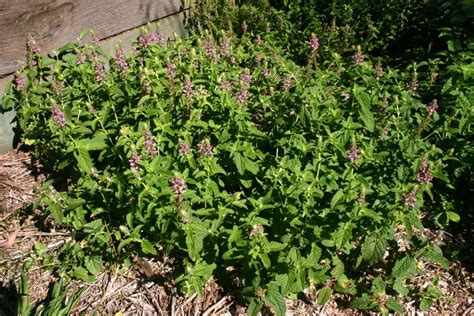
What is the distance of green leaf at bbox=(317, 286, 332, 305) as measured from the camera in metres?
2.97

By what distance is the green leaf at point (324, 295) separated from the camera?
2.97 meters

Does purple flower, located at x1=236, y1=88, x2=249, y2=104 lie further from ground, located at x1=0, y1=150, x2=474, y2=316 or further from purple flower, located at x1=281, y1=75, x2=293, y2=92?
ground, located at x1=0, y1=150, x2=474, y2=316

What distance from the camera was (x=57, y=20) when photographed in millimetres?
4293

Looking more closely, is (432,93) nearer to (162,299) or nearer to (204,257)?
(204,257)

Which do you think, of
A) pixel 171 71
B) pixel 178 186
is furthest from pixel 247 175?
pixel 171 71

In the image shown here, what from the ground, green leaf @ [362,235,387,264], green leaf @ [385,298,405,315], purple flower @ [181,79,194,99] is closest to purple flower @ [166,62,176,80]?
purple flower @ [181,79,194,99]

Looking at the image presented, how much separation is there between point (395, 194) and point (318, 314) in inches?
38.2

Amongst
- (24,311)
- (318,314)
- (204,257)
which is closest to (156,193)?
(204,257)

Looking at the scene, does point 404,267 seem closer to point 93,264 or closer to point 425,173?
point 425,173

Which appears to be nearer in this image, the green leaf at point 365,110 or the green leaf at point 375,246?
the green leaf at point 375,246

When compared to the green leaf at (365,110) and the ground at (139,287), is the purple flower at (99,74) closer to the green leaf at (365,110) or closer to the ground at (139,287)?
the ground at (139,287)

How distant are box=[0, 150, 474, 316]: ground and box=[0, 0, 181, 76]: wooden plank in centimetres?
151

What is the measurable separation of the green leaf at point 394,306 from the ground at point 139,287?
22 centimetres

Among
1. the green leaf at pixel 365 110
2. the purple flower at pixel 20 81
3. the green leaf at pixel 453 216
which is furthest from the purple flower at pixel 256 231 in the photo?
the purple flower at pixel 20 81
